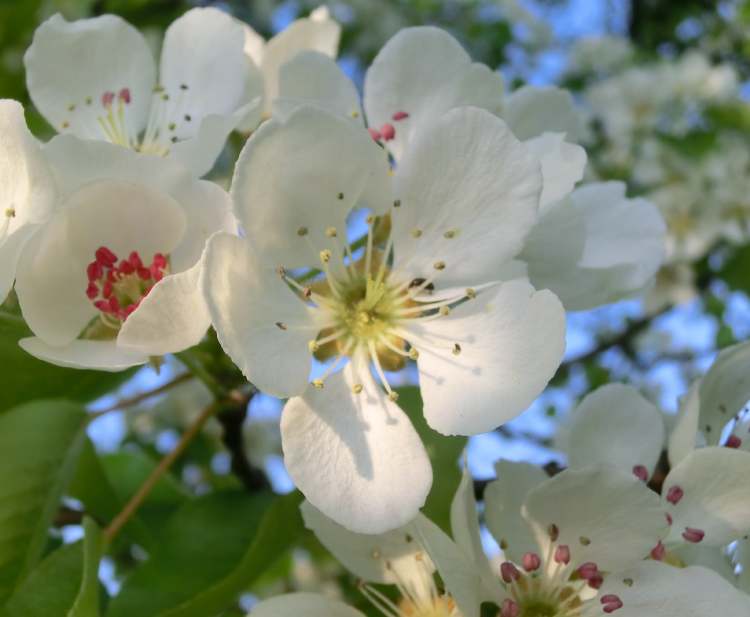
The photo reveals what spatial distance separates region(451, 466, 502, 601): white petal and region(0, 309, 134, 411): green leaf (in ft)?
1.61

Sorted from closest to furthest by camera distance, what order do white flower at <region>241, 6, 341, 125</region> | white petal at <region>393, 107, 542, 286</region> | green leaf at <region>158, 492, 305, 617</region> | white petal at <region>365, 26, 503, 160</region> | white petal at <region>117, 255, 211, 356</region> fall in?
white petal at <region>117, 255, 211, 356</region>, white petal at <region>393, 107, 542, 286</region>, green leaf at <region>158, 492, 305, 617</region>, white petal at <region>365, 26, 503, 160</region>, white flower at <region>241, 6, 341, 125</region>

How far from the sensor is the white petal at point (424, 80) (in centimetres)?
116

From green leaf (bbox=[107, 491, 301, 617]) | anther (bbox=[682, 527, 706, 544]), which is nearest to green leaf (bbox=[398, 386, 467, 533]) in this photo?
green leaf (bbox=[107, 491, 301, 617])

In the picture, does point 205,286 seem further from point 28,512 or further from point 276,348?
point 28,512

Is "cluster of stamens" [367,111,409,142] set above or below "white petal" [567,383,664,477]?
above

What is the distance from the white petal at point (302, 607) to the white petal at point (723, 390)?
0.50m

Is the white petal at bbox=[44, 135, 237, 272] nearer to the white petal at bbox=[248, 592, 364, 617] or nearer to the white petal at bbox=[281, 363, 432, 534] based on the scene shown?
the white petal at bbox=[281, 363, 432, 534]

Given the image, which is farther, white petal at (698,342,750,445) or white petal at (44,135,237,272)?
white petal at (698,342,750,445)

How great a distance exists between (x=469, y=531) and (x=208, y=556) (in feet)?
1.27

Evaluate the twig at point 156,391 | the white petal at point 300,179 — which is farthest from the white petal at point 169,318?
Result: the twig at point 156,391

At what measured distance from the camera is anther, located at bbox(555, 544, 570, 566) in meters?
0.96

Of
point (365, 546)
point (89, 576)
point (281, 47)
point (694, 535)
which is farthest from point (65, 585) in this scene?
point (281, 47)

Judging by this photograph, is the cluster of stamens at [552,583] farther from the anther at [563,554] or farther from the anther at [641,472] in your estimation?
the anther at [641,472]

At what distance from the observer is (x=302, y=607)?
96cm
